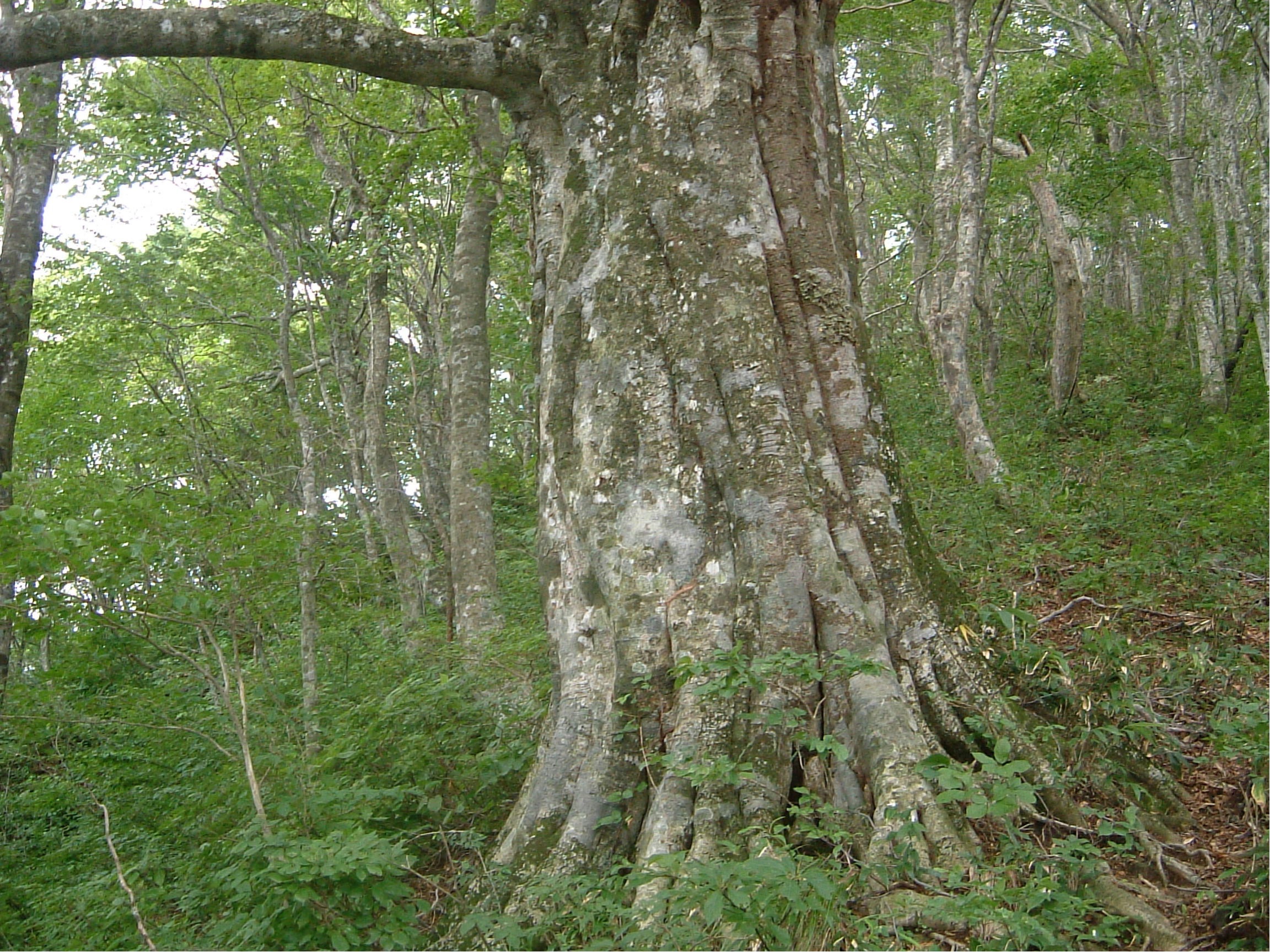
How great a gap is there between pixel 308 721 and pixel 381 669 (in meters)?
1.10

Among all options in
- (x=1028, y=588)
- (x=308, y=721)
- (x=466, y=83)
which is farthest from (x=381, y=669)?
(x=1028, y=588)

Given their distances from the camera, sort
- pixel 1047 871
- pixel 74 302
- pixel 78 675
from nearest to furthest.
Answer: pixel 1047 871, pixel 78 675, pixel 74 302

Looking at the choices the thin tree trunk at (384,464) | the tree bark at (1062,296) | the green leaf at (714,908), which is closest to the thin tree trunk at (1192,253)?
the tree bark at (1062,296)

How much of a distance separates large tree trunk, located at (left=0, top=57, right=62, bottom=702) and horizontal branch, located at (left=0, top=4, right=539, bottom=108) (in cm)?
258

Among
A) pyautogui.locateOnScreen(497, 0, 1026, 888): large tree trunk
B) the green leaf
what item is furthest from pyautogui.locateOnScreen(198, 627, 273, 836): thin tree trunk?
the green leaf

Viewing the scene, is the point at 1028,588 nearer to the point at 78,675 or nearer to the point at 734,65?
the point at 734,65

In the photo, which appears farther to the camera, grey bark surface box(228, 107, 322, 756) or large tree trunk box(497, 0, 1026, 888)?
grey bark surface box(228, 107, 322, 756)

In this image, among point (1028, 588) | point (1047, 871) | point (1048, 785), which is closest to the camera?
point (1047, 871)

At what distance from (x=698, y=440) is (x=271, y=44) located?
3239 mm

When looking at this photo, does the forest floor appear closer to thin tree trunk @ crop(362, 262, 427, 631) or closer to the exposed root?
the exposed root

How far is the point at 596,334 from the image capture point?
4.96 metres

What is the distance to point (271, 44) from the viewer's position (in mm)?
5539

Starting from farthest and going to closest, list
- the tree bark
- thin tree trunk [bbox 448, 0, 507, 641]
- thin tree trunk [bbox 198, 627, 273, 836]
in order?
the tree bark, thin tree trunk [bbox 448, 0, 507, 641], thin tree trunk [bbox 198, 627, 273, 836]

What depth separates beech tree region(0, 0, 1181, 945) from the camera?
4125mm
